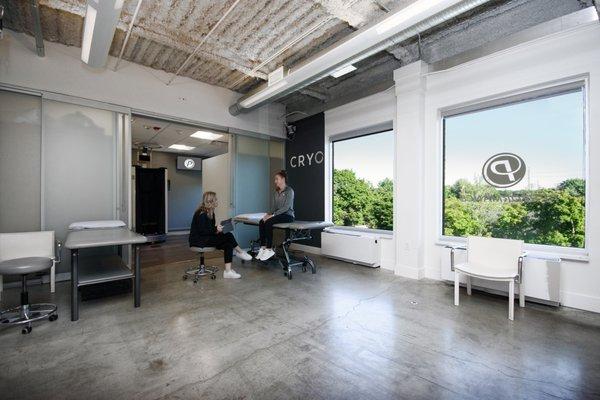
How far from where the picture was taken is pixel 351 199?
19.4 feet

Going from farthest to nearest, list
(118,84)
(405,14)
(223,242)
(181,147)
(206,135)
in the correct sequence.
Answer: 1. (181,147)
2. (206,135)
3. (118,84)
4. (223,242)
5. (405,14)

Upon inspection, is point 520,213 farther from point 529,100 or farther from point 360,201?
point 360,201

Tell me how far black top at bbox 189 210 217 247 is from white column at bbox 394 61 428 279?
2992mm

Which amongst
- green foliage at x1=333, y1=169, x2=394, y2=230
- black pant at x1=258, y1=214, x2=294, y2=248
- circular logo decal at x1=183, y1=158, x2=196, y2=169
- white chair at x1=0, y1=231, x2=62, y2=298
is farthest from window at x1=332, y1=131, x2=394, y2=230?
circular logo decal at x1=183, y1=158, x2=196, y2=169

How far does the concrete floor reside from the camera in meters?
1.81

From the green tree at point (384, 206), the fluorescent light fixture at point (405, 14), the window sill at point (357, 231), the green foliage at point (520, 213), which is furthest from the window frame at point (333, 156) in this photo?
the fluorescent light fixture at point (405, 14)

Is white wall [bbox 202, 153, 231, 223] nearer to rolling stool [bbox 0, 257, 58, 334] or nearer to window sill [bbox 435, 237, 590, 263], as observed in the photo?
rolling stool [bbox 0, 257, 58, 334]

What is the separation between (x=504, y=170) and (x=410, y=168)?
121cm

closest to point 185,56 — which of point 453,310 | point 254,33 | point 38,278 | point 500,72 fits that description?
point 254,33

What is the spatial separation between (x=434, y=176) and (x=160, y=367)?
4169 mm

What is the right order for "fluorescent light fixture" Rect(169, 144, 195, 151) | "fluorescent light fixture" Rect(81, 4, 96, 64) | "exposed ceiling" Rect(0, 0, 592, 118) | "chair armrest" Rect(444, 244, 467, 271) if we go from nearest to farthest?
1. "fluorescent light fixture" Rect(81, 4, 96, 64)
2. "exposed ceiling" Rect(0, 0, 592, 118)
3. "chair armrest" Rect(444, 244, 467, 271)
4. "fluorescent light fixture" Rect(169, 144, 195, 151)

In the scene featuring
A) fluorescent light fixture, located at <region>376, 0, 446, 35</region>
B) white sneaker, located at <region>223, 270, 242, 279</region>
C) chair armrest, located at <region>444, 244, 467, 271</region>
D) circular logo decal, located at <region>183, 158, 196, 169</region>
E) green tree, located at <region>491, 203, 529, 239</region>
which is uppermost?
fluorescent light fixture, located at <region>376, 0, 446, 35</region>

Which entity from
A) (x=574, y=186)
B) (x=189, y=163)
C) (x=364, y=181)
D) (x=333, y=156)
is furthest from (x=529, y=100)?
(x=189, y=163)

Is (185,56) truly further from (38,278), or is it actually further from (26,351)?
(26,351)
